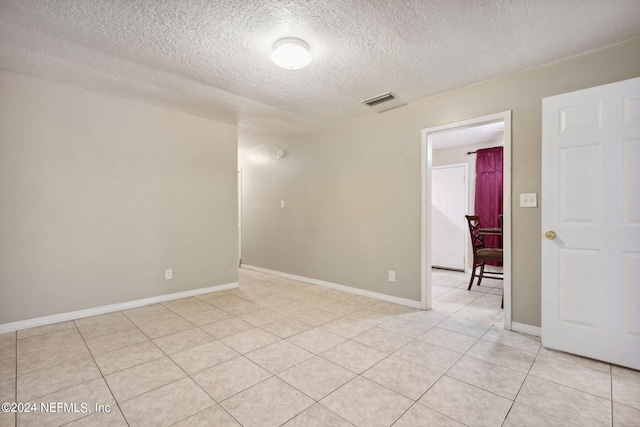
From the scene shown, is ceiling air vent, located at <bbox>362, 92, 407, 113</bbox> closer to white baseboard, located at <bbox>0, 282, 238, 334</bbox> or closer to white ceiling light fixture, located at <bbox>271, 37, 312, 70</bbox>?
white ceiling light fixture, located at <bbox>271, 37, 312, 70</bbox>

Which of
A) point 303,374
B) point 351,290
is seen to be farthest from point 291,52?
→ point 351,290

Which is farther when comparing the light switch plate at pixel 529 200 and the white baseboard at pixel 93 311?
the white baseboard at pixel 93 311

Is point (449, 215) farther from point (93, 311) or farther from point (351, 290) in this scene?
point (93, 311)

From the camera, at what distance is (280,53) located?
7.03 feet

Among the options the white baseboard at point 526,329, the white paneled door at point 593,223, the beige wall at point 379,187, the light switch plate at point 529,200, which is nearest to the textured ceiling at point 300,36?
the beige wall at point 379,187

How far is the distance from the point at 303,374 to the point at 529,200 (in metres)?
2.39

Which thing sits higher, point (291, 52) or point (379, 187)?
point (291, 52)

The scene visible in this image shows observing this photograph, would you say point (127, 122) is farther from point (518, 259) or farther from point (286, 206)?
point (518, 259)

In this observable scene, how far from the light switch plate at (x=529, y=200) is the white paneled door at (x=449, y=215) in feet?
10.1

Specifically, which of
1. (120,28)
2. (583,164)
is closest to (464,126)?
(583,164)

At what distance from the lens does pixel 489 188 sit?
5145 mm

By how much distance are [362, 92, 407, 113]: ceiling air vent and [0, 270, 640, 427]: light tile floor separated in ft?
7.76

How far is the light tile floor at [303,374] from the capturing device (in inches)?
59.8

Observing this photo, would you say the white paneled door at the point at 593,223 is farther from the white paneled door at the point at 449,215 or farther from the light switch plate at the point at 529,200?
the white paneled door at the point at 449,215
